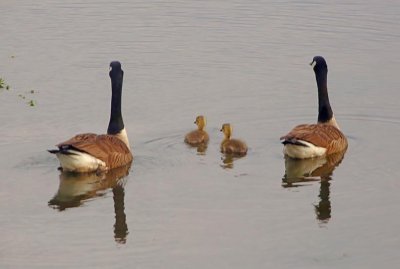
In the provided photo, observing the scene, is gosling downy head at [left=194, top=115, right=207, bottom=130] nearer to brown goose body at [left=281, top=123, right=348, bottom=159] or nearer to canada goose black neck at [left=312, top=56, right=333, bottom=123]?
brown goose body at [left=281, top=123, right=348, bottom=159]

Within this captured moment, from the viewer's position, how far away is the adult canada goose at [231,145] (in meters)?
17.6

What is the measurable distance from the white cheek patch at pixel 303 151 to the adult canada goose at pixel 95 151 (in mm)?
2410

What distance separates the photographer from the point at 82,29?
26.2 m

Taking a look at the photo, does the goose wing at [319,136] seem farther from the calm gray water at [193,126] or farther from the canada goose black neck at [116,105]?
the canada goose black neck at [116,105]

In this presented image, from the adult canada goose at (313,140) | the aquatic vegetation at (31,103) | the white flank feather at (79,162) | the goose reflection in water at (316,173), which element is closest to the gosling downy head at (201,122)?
the adult canada goose at (313,140)

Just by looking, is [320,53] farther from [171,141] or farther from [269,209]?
[269,209]

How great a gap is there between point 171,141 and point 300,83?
4330 mm

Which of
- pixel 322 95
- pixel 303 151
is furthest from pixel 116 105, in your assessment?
pixel 322 95

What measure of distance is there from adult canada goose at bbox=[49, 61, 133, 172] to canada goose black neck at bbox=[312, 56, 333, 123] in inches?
134

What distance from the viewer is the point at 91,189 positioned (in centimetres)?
1608

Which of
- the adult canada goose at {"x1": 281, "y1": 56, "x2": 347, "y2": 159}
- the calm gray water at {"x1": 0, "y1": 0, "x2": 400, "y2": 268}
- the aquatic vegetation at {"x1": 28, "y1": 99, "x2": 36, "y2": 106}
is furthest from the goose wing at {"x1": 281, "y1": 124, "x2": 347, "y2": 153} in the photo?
the aquatic vegetation at {"x1": 28, "y1": 99, "x2": 36, "y2": 106}

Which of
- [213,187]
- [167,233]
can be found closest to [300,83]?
[213,187]

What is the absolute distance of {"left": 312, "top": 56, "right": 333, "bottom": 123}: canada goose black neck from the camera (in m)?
18.9

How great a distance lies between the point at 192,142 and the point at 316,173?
2.13 m
